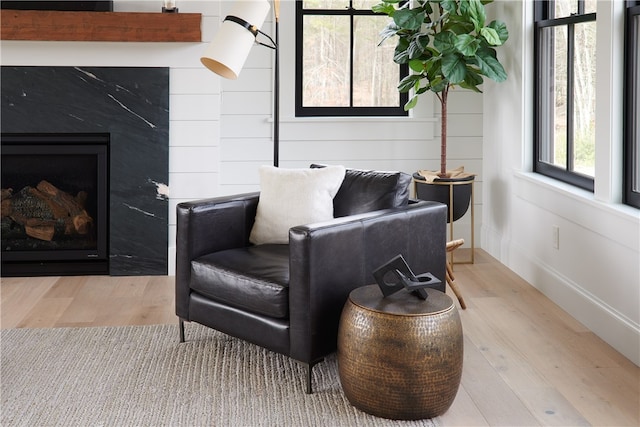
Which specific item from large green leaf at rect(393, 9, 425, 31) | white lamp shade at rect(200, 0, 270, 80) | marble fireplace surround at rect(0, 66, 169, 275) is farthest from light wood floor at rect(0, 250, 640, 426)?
large green leaf at rect(393, 9, 425, 31)

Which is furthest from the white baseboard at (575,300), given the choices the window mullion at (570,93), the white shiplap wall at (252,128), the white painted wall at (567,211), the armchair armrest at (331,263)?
the armchair armrest at (331,263)

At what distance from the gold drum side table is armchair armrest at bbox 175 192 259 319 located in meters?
0.96

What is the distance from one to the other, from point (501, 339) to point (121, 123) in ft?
8.32

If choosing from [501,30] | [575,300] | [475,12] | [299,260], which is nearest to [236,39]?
[299,260]

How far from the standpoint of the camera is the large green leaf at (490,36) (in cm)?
481

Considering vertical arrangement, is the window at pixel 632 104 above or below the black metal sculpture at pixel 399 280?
above

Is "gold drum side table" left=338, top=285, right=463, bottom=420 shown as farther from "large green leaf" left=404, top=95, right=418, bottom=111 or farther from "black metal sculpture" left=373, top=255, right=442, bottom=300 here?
"large green leaf" left=404, top=95, right=418, bottom=111

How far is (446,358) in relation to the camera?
2898 mm

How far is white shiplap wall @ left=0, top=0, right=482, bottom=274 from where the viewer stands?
4.99m

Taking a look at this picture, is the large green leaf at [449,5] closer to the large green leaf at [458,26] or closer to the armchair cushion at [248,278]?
the large green leaf at [458,26]

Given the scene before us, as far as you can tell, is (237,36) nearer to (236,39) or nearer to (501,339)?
(236,39)

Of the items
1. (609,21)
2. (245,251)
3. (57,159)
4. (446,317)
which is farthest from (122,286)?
(609,21)

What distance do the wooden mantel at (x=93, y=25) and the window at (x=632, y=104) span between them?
238 centimetres

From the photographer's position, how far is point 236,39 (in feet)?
12.9
